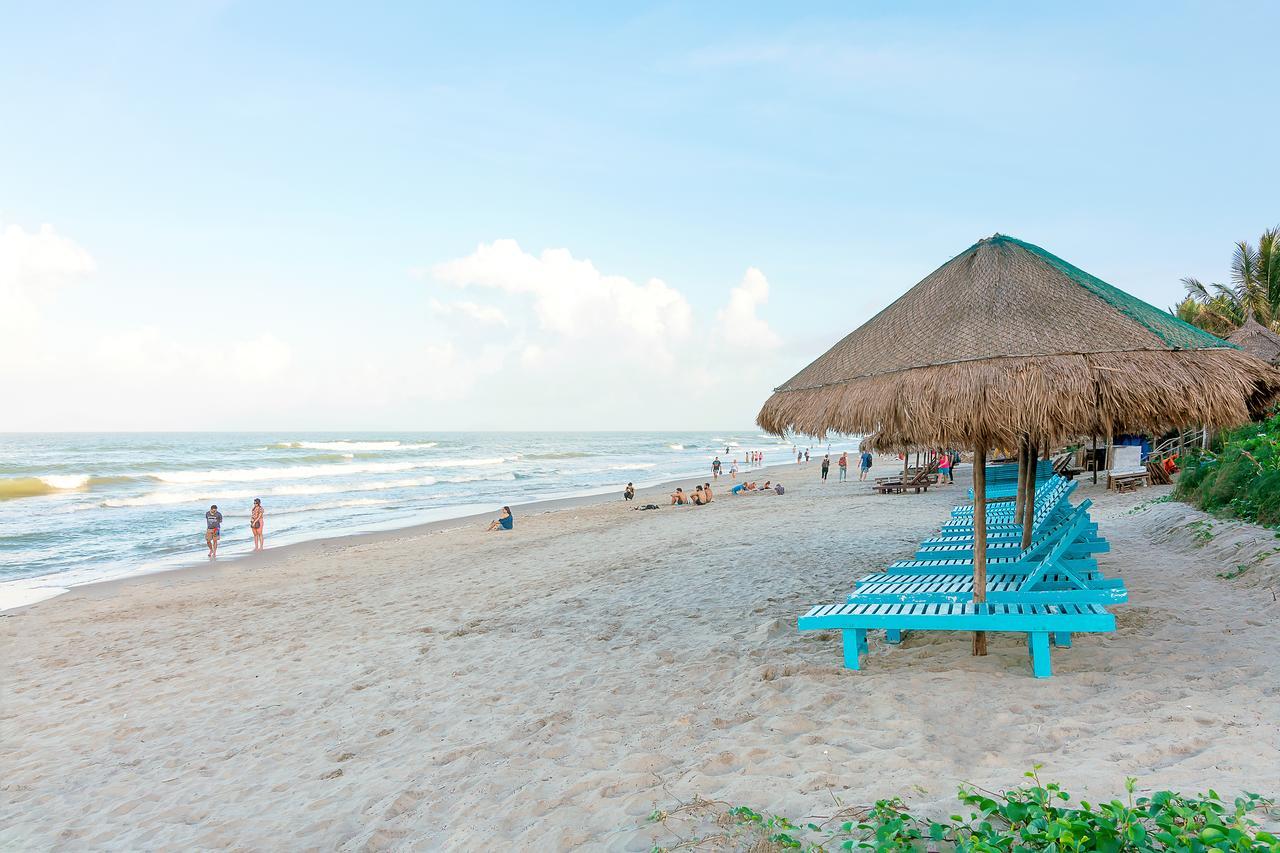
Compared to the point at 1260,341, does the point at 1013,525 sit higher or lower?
lower

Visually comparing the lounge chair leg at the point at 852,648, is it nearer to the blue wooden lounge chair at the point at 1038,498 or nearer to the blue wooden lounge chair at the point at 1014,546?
the blue wooden lounge chair at the point at 1014,546

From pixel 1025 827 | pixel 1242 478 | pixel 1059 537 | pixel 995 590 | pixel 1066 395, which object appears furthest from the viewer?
pixel 1242 478

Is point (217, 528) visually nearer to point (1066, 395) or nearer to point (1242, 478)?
point (1066, 395)

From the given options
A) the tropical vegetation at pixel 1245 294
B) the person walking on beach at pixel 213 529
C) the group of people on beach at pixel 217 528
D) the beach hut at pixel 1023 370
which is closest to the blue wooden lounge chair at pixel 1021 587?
the beach hut at pixel 1023 370

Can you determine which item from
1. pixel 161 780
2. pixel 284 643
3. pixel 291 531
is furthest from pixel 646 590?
pixel 291 531

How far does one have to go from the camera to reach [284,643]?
7414 mm

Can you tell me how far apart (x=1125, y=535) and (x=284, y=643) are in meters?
10.4

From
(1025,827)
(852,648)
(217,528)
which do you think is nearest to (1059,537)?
(852,648)

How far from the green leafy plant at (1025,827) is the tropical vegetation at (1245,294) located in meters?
26.9

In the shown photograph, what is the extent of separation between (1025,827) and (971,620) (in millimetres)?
1943

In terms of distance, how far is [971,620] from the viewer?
4492mm

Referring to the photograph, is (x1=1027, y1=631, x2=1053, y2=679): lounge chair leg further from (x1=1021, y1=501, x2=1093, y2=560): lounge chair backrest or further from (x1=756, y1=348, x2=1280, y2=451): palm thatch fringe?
(x1=1021, y1=501, x2=1093, y2=560): lounge chair backrest

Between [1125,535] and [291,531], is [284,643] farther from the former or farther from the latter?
[291,531]

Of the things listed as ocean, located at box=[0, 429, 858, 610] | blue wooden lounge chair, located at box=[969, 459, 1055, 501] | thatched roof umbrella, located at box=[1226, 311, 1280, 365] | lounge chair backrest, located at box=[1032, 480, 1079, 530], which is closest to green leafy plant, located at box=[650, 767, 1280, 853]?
lounge chair backrest, located at box=[1032, 480, 1079, 530]
